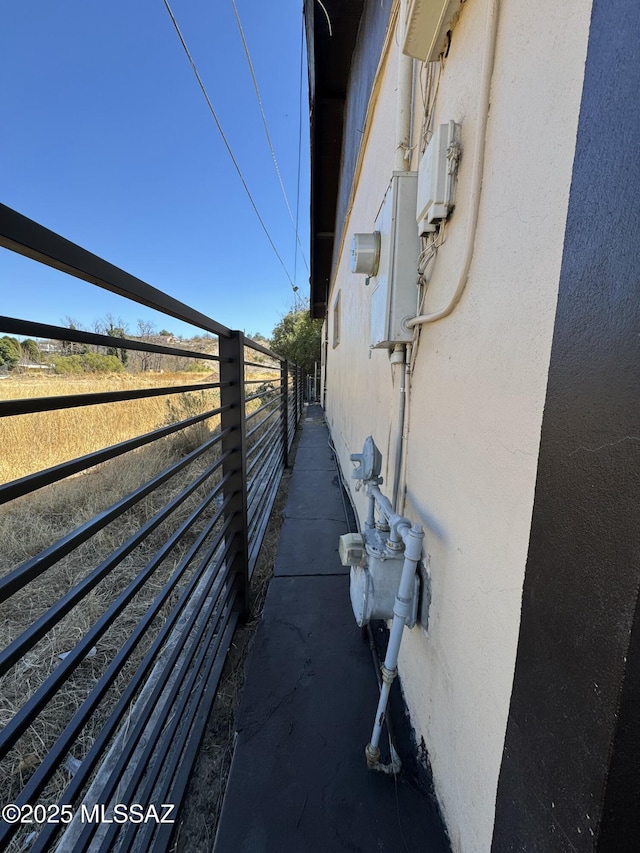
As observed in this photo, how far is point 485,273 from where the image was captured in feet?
2.63

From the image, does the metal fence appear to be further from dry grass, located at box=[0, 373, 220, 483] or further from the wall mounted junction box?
dry grass, located at box=[0, 373, 220, 483]

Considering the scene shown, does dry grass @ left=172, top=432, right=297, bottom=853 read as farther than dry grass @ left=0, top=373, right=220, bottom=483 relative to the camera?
No

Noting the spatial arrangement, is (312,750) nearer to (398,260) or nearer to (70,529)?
(398,260)

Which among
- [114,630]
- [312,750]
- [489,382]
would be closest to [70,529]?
[114,630]

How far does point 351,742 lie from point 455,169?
187cm

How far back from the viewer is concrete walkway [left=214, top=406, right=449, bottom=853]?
1022mm

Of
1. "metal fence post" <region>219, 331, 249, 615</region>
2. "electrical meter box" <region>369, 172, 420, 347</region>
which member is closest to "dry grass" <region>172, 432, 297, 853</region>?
"metal fence post" <region>219, 331, 249, 615</region>

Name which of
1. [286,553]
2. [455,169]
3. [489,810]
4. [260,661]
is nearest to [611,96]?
[455,169]

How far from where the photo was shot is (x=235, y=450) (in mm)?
1682

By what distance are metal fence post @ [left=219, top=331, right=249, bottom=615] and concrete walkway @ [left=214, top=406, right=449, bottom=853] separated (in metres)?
0.35

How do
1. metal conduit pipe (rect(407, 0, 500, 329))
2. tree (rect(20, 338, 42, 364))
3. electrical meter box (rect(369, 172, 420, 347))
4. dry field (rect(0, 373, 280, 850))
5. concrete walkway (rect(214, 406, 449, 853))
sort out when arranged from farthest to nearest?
tree (rect(20, 338, 42, 364)), dry field (rect(0, 373, 280, 850)), electrical meter box (rect(369, 172, 420, 347)), concrete walkway (rect(214, 406, 449, 853)), metal conduit pipe (rect(407, 0, 500, 329))

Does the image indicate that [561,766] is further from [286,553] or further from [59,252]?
[286,553]

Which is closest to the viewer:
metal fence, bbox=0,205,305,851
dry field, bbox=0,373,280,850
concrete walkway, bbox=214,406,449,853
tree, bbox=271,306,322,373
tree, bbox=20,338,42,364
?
metal fence, bbox=0,205,305,851

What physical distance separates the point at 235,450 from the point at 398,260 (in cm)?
107
